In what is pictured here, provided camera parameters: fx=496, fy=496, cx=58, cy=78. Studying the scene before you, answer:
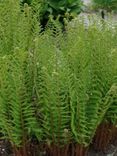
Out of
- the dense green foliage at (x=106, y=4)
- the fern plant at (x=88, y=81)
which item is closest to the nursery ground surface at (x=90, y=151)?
the fern plant at (x=88, y=81)

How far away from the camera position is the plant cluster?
2490mm

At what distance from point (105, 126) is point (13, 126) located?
57 centimetres

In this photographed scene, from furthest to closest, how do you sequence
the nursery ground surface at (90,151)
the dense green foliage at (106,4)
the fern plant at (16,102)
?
the dense green foliage at (106,4) < the nursery ground surface at (90,151) < the fern plant at (16,102)

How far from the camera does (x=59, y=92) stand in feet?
8.02

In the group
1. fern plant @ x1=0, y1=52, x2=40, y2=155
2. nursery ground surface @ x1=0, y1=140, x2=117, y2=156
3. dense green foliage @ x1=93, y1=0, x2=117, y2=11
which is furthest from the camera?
dense green foliage @ x1=93, y1=0, x2=117, y2=11

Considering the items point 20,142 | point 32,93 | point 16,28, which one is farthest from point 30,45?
point 20,142

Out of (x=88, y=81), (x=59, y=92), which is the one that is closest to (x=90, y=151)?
(x=88, y=81)

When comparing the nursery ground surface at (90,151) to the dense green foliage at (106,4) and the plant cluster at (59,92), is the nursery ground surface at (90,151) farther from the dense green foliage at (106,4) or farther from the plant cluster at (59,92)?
the dense green foliage at (106,4)

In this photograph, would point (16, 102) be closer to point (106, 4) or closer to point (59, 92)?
point (59, 92)

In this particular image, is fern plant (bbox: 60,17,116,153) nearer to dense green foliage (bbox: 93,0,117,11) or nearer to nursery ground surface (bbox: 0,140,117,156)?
nursery ground surface (bbox: 0,140,117,156)

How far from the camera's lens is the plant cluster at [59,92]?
8.17 ft

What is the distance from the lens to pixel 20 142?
2.65 metres

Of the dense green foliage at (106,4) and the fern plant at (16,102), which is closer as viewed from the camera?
the fern plant at (16,102)

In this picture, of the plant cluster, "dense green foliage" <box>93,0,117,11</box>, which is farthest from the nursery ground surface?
"dense green foliage" <box>93,0,117,11</box>
